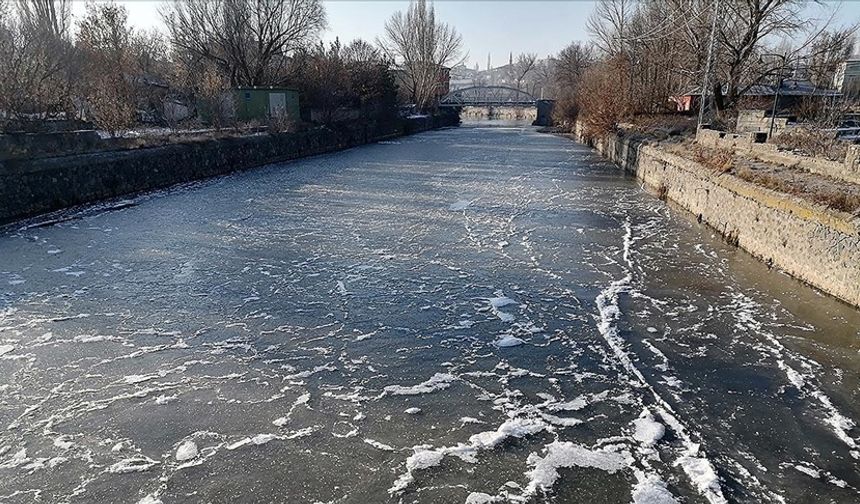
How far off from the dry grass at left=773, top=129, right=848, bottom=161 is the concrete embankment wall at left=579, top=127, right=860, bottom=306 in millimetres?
1890

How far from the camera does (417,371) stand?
19.0 ft

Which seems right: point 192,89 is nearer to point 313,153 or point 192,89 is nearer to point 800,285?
point 313,153

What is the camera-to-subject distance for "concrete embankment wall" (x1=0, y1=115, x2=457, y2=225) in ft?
41.5

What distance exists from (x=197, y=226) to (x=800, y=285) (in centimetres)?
1132

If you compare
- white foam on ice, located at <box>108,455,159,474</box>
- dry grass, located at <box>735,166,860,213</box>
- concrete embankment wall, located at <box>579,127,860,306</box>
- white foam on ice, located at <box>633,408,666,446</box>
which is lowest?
white foam on ice, located at <box>633,408,666,446</box>

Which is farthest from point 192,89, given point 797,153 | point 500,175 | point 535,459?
point 535,459

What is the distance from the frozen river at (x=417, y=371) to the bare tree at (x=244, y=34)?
21.9 m

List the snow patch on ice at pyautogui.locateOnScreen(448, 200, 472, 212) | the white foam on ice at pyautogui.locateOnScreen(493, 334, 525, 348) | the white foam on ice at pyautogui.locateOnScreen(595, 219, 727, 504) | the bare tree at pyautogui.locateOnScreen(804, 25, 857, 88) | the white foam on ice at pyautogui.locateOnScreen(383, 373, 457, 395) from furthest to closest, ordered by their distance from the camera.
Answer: the bare tree at pyautogui.locateOnScreen(804, 25, 857, 88), the snow patch on ice at pyautogui.locateOnScreen(448, 200, 472, 212), the white foam on ice at pyautogui.locateOnScreen(493, 334, 525, 348), the white foam on ice at pyautogui.locateOnScreen(383, 373, 457, 395), the white foam on ice at pyautogui.locateOnScreen(595, 219, 727, 504)

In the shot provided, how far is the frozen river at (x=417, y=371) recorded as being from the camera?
4.21 meters

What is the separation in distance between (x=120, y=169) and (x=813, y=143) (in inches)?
Result: 684

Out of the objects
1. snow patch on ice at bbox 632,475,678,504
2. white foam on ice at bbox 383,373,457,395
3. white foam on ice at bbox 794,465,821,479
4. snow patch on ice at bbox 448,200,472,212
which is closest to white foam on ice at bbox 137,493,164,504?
white foam on ice at bbox 383,373,457,395

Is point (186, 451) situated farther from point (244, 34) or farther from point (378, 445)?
point (244, 34)

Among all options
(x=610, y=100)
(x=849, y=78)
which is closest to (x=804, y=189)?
(x=849, y=78)

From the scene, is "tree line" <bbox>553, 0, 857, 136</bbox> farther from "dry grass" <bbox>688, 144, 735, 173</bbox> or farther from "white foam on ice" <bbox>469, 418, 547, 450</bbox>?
"white foam on ice" <bbox>469, 418, 547, 450</bbox>
